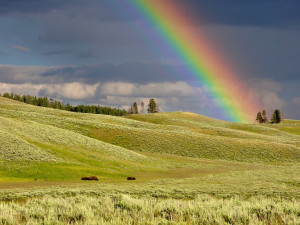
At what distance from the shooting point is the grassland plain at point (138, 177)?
15.6 m

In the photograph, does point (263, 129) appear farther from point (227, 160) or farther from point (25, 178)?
point (25, 178)

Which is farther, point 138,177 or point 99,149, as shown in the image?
point 99,149

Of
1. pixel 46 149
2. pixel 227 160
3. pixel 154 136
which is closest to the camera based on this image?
pixel 46 149

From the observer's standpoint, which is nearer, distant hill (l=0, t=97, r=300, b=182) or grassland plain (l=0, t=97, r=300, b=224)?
grassland plain (l=0, t=97, r=300, b=224)

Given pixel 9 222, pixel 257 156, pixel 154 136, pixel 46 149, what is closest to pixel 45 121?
pixel 154 136

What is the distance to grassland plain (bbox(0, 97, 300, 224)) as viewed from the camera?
15.6 m

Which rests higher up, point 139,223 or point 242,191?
point 139,223

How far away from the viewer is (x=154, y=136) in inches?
3976

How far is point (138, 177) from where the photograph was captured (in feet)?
165

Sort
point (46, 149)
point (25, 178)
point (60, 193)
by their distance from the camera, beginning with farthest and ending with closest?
point (46, 149), point (25, 178), point (60, 193)

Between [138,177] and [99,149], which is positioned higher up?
[99,149]

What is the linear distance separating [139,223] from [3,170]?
37.7m

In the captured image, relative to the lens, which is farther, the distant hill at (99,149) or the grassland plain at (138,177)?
the distant hill at (99,149)

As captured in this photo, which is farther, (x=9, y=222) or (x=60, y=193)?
(x=60, y=193)
